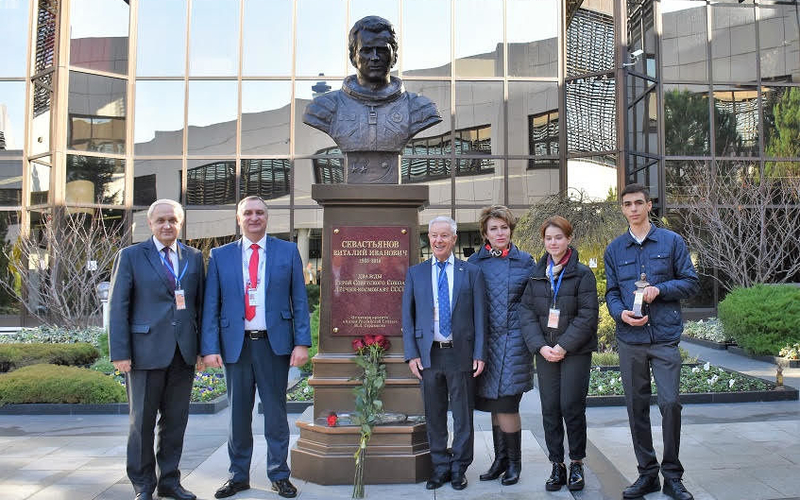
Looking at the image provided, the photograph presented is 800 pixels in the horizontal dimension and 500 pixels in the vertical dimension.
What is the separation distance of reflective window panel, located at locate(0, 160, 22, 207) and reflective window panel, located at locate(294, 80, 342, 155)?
8.21 meters

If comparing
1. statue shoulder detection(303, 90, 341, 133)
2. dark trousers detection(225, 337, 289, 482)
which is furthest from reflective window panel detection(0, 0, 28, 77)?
dark trousers detection(225, 337, 289, 482)

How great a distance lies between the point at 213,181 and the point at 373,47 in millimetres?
15105

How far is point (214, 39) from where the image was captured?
19.8 meters

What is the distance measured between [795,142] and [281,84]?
1505cm

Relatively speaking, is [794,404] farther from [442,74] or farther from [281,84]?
[281,84]

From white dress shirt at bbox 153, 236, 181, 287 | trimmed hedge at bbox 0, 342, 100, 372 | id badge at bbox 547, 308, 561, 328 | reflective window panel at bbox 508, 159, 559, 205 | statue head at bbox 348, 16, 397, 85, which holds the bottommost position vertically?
trimmed hedge at bbox 0, 342, 100, 372

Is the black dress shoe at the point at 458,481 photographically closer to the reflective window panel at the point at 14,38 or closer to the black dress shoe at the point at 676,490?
the black dress shoe at the point at 676,490

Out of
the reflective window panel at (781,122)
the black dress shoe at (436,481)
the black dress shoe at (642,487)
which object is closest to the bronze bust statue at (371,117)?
the black dress shoe at (436,481)

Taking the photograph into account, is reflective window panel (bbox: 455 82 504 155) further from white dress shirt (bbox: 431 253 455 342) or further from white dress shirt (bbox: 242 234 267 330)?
white dress shirt (bbox: 242 234 267 330)

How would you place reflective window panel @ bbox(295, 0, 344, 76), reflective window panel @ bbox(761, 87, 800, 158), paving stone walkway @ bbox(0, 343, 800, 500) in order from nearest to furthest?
paving stone walkway @ bbox(0, 343, 800, 500), reflective window panel @ bbox(295, 0, 344, 76), reflective window panel @ bbox(761, 87, 800, 158)

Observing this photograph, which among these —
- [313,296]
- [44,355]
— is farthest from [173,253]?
[313,296]

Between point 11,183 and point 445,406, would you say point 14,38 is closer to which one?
point 11,183

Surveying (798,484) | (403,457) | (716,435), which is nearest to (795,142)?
(716,435)

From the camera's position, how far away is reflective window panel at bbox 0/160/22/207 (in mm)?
20109
